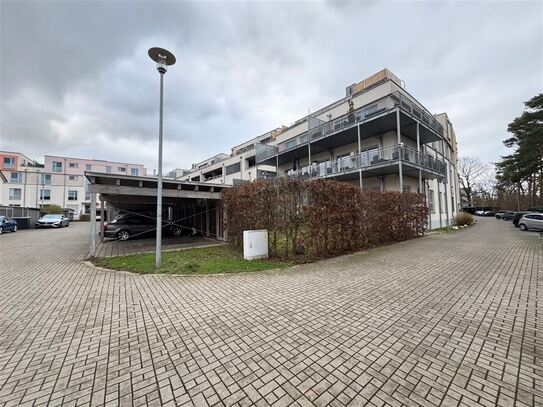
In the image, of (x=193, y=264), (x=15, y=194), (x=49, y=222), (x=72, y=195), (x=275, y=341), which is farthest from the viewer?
(x=72, y=195)

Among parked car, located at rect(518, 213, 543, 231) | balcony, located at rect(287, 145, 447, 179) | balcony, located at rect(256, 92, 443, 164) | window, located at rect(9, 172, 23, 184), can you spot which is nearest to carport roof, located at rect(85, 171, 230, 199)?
balcony, located at rect(287, 145, 447, 179)

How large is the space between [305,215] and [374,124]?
11.9 meters

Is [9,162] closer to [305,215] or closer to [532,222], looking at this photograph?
[305,215]

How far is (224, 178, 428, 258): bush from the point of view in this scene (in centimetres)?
779

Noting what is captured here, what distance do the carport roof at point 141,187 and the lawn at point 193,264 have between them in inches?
101

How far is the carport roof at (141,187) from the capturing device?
862cm

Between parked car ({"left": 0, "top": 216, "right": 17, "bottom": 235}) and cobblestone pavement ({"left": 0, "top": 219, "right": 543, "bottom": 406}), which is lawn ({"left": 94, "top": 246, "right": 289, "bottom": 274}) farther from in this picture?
parked car ({"left": 0, "top": 216, "right": 17, "bottom": 235})

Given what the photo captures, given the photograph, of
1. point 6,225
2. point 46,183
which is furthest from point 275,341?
point 46,183

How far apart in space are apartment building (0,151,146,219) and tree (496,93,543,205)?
63451 millimetres

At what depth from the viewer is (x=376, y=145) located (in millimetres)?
17891

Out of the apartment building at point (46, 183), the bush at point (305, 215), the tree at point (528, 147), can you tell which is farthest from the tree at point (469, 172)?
the apartment building at point (46, 183)

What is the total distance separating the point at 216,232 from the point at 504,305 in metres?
12.3

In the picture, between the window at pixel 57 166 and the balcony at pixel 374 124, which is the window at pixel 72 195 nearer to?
the window at pixel 57 166

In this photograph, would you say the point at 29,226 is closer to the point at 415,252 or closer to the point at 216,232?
the point at 216,232
